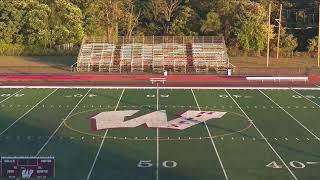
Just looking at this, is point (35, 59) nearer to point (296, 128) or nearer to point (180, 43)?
point (180, 43)

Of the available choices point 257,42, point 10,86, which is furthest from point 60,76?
point 257,42

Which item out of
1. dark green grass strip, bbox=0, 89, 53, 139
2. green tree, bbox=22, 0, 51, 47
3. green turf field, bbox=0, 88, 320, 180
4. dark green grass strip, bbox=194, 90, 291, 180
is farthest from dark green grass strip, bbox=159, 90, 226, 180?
green tree, bbox=22, 0, 51, 47

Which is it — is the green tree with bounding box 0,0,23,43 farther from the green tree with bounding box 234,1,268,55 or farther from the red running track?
the green tree with bounding box 234,1,268,55

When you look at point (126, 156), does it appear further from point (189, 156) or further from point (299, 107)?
point (299, 107)
